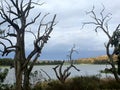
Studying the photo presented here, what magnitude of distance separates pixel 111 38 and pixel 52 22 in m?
9.29

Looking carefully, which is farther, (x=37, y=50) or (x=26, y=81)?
(x=26, y=81)

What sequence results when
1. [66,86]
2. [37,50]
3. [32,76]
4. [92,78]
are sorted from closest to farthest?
[37,50] → [66,86] → [92,78] → [32,76]

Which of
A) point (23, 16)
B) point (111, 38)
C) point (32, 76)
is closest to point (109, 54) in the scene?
point (111, 38)

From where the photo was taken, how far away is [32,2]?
24250mm

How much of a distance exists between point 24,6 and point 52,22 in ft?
7.04

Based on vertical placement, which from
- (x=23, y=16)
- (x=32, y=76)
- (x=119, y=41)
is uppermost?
(x=23, y=16)

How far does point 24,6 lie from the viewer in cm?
2375

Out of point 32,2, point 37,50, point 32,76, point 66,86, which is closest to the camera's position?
point 37,50

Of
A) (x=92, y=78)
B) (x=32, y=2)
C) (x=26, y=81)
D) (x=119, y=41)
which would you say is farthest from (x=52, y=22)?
(x=119, y=41)

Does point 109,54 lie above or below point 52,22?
below

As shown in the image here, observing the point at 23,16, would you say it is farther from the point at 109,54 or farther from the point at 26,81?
the point at 109,54

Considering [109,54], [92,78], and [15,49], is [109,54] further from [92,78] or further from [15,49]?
[15,49]

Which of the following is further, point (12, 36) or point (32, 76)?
point (32, 76)

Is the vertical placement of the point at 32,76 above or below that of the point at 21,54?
below
